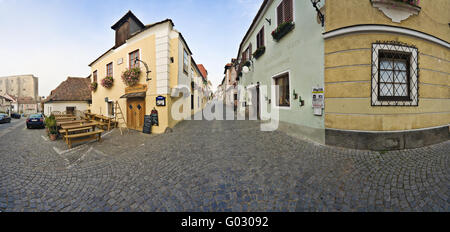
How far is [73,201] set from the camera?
267cm

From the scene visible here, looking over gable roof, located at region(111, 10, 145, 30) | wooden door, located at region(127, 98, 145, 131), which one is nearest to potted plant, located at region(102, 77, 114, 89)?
wooden door, located at region(127, 98, 145, 131)

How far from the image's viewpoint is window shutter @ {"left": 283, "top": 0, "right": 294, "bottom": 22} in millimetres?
6136

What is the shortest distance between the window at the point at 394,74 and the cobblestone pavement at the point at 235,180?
151 centimetres

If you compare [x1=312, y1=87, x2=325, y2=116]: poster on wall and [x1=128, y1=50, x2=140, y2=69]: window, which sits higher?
[x1=128, y1=50, x2=140, y2=69]: window

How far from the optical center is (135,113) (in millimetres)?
9117

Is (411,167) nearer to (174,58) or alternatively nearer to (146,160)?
(146,160)

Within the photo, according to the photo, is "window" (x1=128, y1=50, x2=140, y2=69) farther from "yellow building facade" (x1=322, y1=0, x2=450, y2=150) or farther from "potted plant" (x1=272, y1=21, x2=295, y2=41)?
"yellow building facade" (x1=322, y1=0, x2=450, y2=150)

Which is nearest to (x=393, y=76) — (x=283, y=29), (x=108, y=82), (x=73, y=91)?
(x=283, y=29)

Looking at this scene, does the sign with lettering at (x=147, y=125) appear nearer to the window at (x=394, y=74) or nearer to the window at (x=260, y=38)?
the window at (x=260, y=38)

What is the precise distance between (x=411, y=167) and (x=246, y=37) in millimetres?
11663

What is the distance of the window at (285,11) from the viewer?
615cm

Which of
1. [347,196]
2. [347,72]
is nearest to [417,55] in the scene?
[347,72]

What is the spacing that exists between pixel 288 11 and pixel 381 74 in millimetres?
4153

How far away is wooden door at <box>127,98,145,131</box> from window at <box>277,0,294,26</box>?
8.19 m
